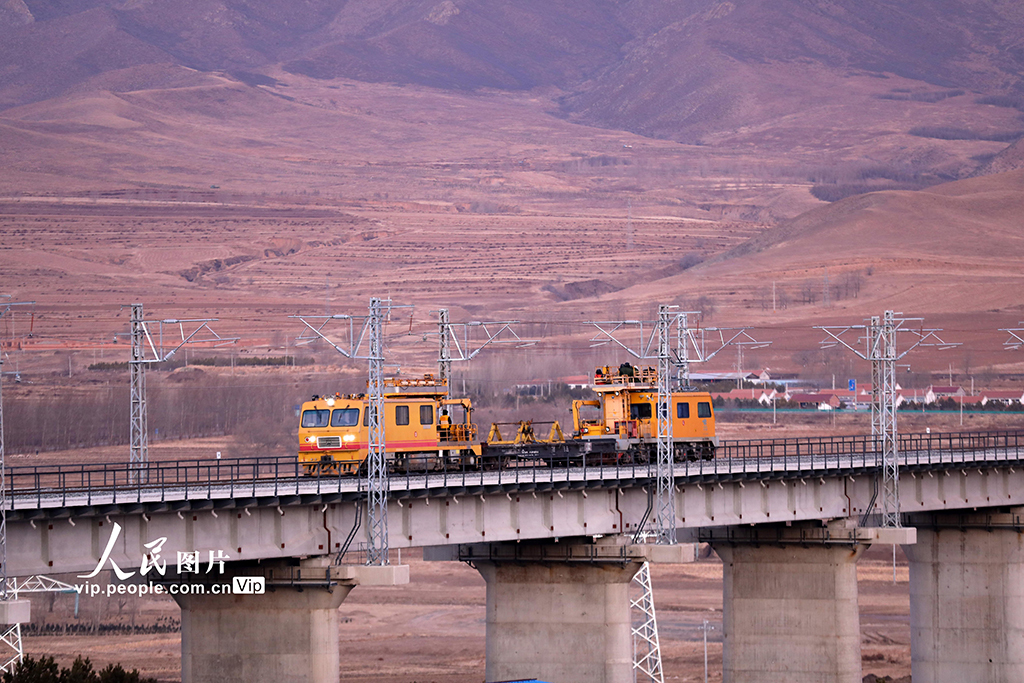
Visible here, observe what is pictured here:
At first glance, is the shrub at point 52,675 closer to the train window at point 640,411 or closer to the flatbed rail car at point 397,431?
the flatbed rail car at point 397,431

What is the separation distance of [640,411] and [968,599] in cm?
2111

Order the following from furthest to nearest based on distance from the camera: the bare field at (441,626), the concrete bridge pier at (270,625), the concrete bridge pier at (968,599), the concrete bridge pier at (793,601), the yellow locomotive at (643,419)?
the bare field at (441,626) → the concrete bridge pier at (968,599) → the yellow locomotive at (643,419) → the concrete bridge pier at (793,601) → the concrete bridge pier at (270,625)

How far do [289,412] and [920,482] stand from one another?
110 metres

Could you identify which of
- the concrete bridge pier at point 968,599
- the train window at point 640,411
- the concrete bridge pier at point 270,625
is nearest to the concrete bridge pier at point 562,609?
the concrete bridge pier at point 270,625

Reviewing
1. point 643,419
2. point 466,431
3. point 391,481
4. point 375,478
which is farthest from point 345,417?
point 643,419

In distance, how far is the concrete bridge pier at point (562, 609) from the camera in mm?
65062

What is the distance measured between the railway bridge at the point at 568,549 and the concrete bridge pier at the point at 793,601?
0.30ft

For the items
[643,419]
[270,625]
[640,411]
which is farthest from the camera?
[640,411]

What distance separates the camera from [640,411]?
7781cm

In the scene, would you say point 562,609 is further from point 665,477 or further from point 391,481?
point 391,481

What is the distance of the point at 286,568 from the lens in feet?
179

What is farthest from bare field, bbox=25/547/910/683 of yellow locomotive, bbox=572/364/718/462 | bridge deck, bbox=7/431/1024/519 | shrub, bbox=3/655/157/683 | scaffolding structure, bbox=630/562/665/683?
shrub, bbox=3/655/157/683

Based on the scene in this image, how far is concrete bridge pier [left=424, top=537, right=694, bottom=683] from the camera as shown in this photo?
65.1 meters

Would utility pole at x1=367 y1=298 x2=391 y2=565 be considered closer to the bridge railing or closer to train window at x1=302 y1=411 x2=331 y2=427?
the bridge railing
